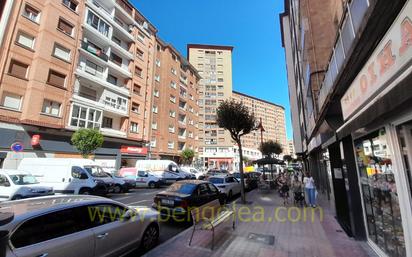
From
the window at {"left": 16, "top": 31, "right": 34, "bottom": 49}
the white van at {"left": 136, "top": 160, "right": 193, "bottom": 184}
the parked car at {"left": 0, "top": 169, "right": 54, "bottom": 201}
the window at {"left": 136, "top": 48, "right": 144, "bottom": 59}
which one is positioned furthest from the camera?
the window at {"left": 136, "top": 48, "right": 144, "bottom": 59}

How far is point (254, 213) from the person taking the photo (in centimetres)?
841

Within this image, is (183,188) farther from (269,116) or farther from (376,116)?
(269,116)

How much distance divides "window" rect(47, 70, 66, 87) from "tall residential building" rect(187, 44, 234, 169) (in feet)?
158

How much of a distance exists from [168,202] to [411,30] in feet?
23.5

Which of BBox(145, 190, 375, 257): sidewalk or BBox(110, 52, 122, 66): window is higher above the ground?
BBox(110, 52, 122, 66): window

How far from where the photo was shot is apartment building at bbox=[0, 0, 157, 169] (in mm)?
15664

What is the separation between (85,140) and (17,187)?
7.53 m

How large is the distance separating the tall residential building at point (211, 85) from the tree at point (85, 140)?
159ft

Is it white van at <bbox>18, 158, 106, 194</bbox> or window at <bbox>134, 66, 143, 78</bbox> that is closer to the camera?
white van at <bbox>18, 158, 106, 194</bbox>

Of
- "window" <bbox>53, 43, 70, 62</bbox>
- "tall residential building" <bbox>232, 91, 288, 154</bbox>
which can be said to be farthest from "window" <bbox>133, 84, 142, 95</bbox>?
"tall residential building" <bbox>232, 91, 288, 154</bbox>

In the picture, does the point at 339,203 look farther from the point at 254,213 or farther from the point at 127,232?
the point at 127,232

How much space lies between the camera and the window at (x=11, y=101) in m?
15.1

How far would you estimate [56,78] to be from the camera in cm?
1830

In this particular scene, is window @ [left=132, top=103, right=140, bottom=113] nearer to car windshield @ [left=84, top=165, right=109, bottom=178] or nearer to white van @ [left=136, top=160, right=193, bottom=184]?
white van @ [left=136, top=160, right=193, bottom=184]
